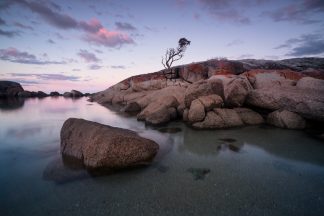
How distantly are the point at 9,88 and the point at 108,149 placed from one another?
60.8m

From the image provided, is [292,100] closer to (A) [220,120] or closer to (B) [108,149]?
(A) [220,120]

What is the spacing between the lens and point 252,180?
497 cm

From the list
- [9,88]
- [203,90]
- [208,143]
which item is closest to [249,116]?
[203,90]

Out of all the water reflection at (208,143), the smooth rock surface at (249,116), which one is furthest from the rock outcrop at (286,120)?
the water reflection at (208,143)

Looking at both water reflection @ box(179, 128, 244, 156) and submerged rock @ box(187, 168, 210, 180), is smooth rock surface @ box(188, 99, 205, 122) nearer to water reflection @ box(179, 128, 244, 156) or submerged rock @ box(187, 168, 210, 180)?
water reflection @ box(179, 128, 244, 156)

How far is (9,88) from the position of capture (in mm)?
51438

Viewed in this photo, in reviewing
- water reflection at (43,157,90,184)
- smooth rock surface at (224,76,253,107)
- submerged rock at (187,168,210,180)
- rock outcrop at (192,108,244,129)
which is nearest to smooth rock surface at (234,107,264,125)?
smooth rock surface at (224,76,253,107)

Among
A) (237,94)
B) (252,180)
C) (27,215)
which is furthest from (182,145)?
(237,94)

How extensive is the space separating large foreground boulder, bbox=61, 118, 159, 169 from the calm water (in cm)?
43

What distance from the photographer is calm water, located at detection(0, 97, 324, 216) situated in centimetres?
391

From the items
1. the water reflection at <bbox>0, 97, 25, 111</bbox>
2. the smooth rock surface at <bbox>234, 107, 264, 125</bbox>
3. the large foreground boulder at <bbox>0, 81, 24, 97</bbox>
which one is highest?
the large foreground boulder at <bbox>0, 81, 24, 97</bbox>

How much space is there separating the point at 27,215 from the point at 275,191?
17.5ft

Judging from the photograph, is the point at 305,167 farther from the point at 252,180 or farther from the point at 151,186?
the point at 151,186

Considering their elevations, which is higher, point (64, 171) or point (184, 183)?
point (64, 171)
